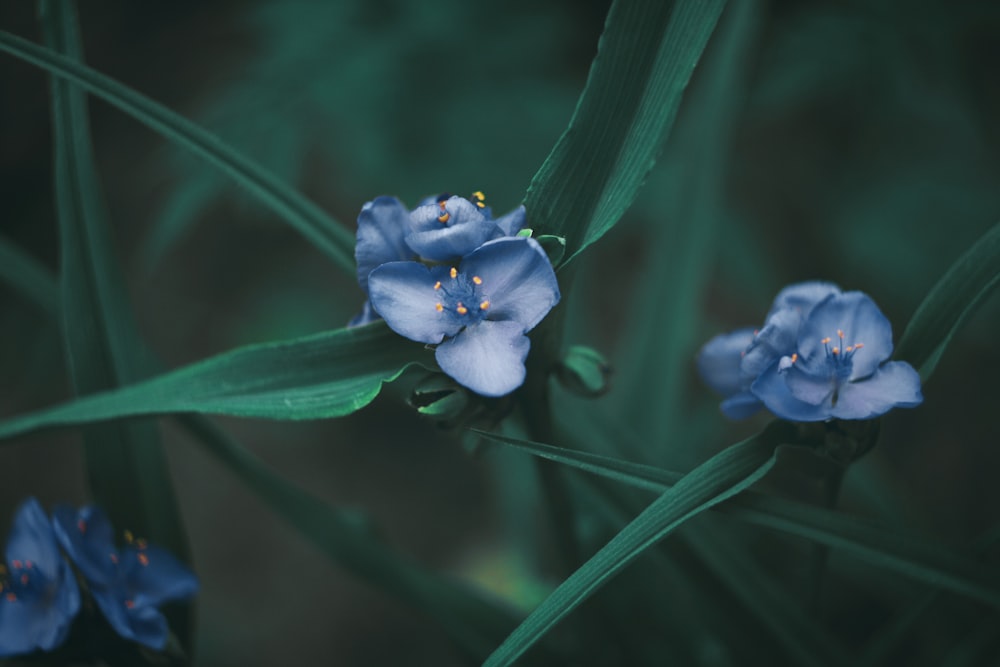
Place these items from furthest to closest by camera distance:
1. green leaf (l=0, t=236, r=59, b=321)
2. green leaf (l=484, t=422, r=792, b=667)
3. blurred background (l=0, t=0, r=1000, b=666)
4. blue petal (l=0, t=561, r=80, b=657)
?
blurred background (l=0, t=0, r=1000, b=666) → green leaf (l=0, t=236, r=59, b=321) → blue petal (l=0, t=561, r=80, b=657) → green leaf (l=484, t=422, r=792, b=667)

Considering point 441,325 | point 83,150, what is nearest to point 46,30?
point 83,150

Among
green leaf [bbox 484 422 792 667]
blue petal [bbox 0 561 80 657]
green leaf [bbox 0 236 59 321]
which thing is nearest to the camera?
green leaf [bbox 484 422 792 667]

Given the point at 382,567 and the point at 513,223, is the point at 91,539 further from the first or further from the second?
the point at 513,223

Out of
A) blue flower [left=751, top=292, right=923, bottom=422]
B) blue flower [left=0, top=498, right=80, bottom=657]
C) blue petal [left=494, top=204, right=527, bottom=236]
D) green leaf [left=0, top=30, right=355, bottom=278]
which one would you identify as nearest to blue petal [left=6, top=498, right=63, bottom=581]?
blue flower [left=0, top=498, right=80, bottom=657]

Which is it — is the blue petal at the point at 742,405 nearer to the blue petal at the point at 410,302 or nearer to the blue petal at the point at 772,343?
the blue petal at the point at 772,343

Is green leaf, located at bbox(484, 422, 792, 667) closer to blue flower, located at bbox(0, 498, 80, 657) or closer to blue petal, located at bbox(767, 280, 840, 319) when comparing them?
blue petal, located at bbox(767, 280, 840, 319)

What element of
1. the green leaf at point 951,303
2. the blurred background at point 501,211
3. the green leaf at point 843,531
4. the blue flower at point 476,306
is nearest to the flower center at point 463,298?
the blue flower at point 476,306

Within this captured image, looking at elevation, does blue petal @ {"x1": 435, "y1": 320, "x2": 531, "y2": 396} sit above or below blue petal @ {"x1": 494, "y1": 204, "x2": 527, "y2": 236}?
below

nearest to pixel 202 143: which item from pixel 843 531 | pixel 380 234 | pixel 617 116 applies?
pixel 380 234
